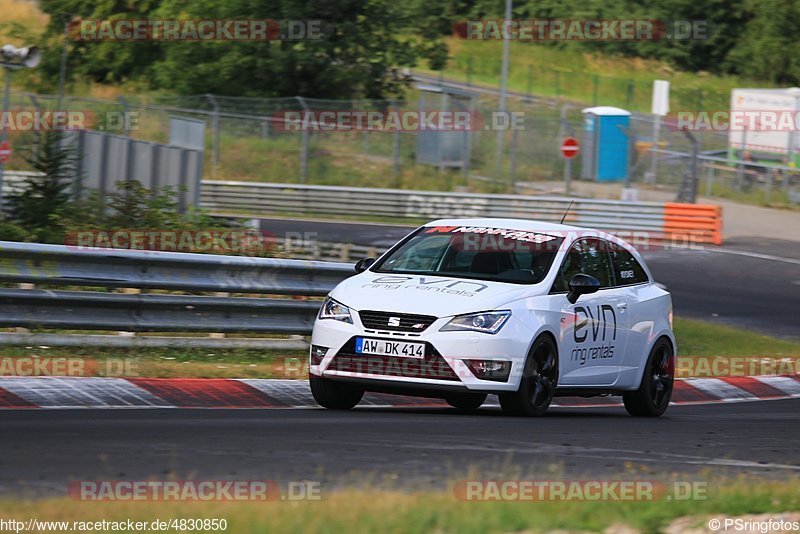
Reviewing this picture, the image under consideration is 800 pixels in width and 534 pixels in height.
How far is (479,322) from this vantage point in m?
9.36

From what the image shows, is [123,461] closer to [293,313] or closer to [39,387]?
[39,387]

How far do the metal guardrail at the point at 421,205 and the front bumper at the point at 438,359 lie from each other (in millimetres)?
21786

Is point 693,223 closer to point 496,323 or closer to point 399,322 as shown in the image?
point 496,323

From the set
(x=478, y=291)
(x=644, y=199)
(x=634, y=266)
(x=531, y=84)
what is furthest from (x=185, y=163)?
(x=531, y=84)

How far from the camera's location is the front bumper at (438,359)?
927 centimetres

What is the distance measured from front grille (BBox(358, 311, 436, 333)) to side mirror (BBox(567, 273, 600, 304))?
139 centimetres

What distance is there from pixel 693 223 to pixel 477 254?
21002mm
